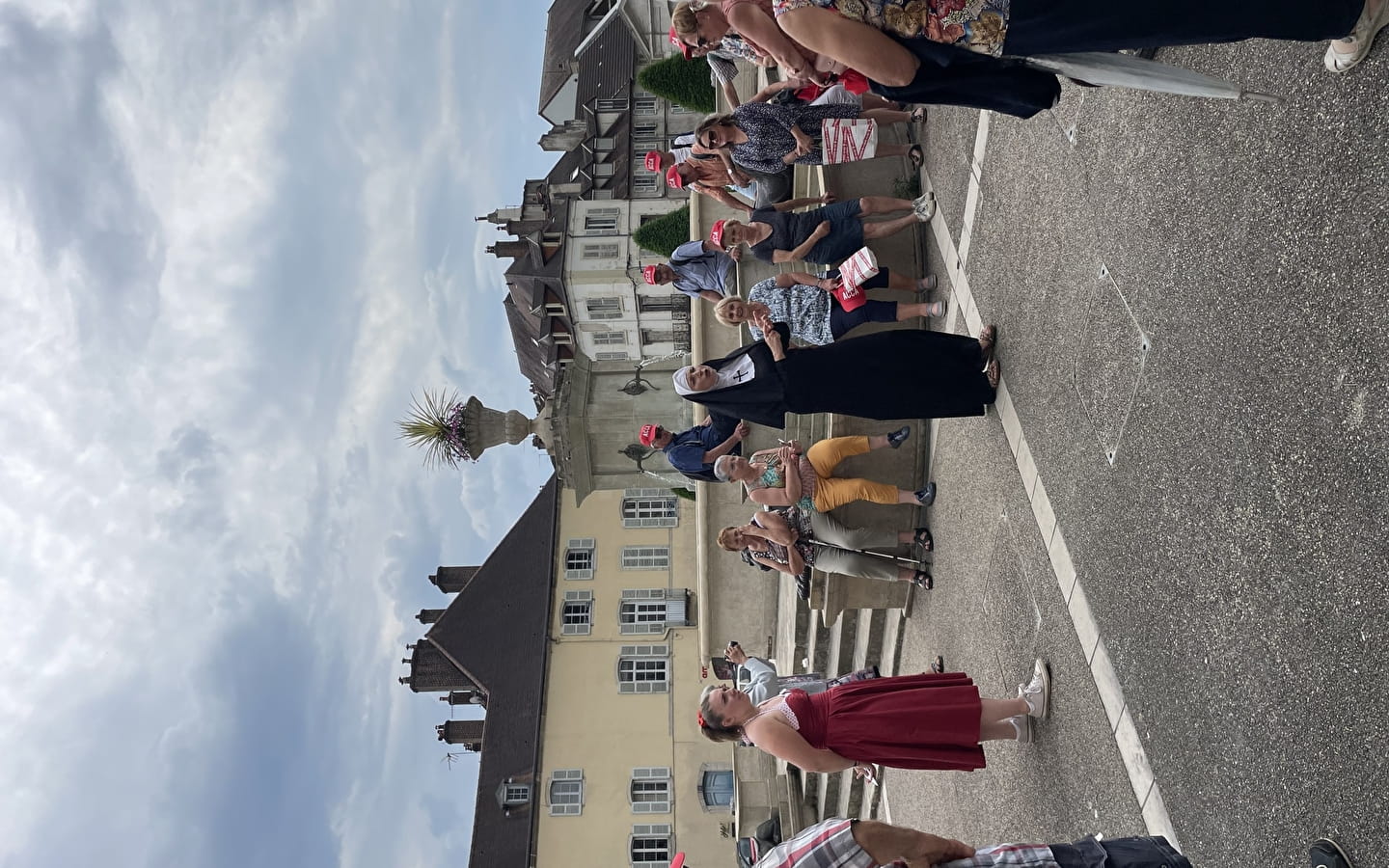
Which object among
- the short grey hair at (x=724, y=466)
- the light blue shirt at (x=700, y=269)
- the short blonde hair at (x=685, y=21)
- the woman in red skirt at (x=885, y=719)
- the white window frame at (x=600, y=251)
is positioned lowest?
the woman in red skirt at (x=885, y=719)

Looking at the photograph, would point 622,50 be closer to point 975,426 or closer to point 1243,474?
point 975,426

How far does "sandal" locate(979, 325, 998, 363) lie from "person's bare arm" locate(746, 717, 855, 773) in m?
2.92

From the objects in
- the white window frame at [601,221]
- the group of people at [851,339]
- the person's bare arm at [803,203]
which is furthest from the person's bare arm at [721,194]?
the white window frame at [601,221]

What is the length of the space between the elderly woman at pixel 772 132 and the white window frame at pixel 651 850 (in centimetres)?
2265

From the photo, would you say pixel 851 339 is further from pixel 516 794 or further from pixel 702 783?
pixel 516 794

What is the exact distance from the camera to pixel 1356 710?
3.13m

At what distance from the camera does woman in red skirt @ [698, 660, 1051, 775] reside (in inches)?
218

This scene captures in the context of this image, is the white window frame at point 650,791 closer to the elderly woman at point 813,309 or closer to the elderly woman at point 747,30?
the elderly woman at point 813,309

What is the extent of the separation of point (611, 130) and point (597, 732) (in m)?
28.0

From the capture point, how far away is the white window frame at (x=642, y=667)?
27641 mm

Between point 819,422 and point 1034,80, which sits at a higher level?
point 819,422

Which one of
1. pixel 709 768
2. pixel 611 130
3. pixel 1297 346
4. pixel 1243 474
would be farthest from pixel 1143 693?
pixel 611 130

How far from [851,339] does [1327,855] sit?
4422 mm

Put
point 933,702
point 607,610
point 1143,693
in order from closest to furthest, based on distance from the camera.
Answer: point 1143,693, point 933,702, point 607,610
